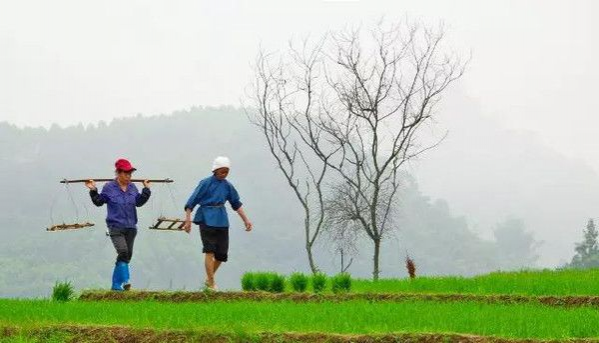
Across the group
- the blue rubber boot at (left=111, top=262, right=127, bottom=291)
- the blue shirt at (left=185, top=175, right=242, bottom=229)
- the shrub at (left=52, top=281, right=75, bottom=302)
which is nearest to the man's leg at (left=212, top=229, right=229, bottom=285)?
the blue shirt at (left=185, top=175, right=242, bottom=229)

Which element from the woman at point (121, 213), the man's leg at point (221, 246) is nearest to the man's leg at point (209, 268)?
the man's leg at point (221, 246)

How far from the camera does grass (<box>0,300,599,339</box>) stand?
36.4ft

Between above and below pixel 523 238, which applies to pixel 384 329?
below

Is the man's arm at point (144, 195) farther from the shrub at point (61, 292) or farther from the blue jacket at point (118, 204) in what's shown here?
the shrub at point (61, 292)

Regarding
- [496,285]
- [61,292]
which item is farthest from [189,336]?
[496,285]

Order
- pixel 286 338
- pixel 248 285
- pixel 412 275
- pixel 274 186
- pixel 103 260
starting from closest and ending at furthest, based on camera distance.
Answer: pixel 286 338 < pixel 248 285 < pixel 412 275 < pixel 103 260 < pixel 274 186

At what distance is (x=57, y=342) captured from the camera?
37.8 ft

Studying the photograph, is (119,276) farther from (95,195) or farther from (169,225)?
(95,195)

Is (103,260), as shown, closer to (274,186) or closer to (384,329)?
(274,186)

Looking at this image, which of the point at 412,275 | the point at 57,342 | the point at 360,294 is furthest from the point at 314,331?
the point at 412,275

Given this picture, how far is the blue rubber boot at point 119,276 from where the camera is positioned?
58.8 ft

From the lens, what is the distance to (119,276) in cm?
1802

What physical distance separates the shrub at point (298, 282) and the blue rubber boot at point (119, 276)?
2.83 metres

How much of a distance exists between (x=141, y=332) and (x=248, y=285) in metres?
7.22
